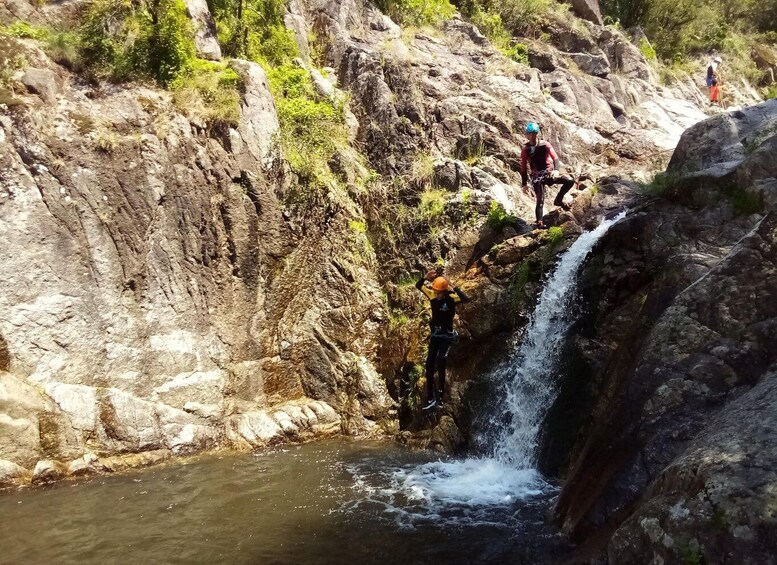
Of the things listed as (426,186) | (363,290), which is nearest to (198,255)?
(363,290)

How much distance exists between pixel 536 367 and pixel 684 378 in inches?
179

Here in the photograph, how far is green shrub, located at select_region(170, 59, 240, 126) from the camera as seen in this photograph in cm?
1199

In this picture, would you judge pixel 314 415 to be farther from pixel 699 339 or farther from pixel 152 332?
pixel 699 339

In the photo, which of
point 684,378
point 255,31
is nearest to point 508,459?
point 684,378

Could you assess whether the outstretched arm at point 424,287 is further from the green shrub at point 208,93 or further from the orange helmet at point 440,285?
the green shrub at point 208,93

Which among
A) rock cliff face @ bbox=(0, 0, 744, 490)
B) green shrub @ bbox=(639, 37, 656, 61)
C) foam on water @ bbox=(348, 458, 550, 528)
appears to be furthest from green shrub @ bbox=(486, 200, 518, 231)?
green shrub @ bbox=(639, 37, 656, 61)

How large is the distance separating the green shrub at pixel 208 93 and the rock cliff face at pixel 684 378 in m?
8.53

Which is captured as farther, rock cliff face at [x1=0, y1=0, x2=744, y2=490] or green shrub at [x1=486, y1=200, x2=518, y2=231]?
green shrub at [x1=486, y1=200, x2=518, y2=231]

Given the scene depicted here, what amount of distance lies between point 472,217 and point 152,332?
7.82 metres

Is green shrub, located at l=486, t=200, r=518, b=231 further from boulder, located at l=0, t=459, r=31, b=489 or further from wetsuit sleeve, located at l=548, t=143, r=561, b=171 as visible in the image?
boulder, located at l=0, t=459, r=31, b=489

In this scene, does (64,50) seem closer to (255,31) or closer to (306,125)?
(306,125)

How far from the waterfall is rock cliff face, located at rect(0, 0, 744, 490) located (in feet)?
2.54

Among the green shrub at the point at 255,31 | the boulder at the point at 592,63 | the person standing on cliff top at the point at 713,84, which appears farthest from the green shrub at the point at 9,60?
the person standing on cliff top at the point at 713,84

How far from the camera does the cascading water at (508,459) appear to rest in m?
7.29
